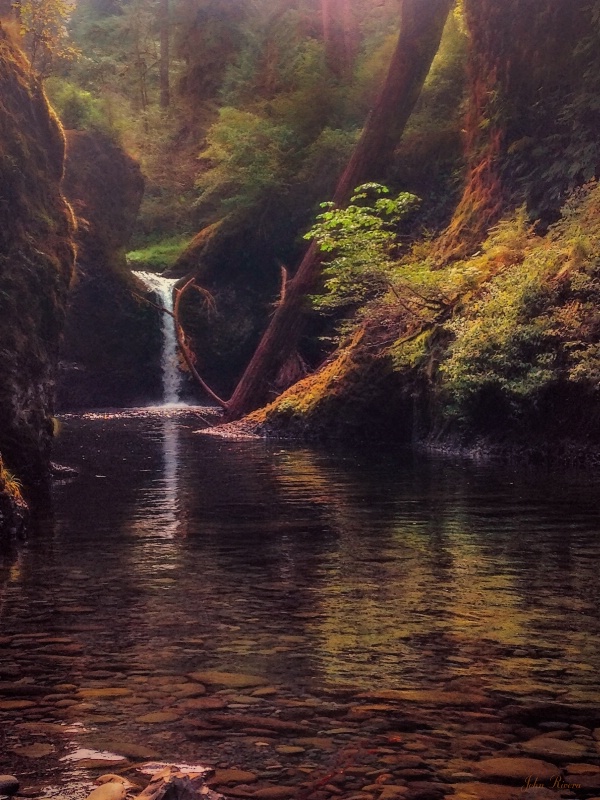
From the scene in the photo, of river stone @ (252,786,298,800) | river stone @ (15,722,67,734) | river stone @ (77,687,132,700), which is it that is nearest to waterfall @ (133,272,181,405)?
river stone @ (77,687,132,700)

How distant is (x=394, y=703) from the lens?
4.00m

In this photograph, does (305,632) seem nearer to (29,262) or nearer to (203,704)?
(203,704)

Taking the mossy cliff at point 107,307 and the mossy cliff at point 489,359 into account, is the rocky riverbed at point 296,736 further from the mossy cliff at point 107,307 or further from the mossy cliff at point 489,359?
the mossy cliff at point 107,307

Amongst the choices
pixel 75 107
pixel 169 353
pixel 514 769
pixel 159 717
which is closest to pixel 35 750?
pixel 159 717

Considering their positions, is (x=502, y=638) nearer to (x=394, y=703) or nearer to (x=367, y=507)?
(x=394, y=703)

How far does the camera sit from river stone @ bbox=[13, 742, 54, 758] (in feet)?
11.2

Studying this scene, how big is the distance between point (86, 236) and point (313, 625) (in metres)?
28.3

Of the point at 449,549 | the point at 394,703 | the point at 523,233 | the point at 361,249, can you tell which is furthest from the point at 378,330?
the point at 394,703

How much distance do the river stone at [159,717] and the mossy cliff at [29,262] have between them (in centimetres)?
813

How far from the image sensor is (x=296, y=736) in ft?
11.9

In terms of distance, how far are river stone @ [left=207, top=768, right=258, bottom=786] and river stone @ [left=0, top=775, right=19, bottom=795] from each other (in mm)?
644

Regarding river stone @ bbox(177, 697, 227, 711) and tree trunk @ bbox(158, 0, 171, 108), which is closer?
river stone @ bbox(177, 697, 227, 711)

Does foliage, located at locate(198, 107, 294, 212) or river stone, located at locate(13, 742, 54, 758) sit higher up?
foliage, located at locate(198, 107, 294, 212)

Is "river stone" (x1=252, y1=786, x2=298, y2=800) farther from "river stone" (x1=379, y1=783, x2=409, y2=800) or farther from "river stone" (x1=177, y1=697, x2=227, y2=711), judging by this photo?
"river stone" (x1=177, y1=697, x2=227, y2=711)
